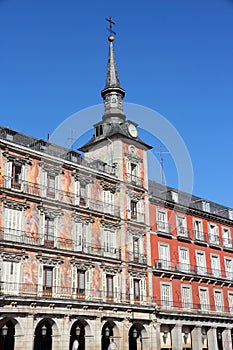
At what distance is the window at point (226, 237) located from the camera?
55062mm

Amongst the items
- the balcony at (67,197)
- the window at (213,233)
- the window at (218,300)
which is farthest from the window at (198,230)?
the balcony at (67,197)

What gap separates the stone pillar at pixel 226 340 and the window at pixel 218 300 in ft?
7.60

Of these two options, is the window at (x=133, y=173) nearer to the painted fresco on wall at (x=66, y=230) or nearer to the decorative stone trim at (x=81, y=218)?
the decorative stone trim at (x=81, y=218)

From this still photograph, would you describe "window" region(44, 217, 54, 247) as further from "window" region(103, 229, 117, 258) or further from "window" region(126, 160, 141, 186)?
"window" region(126, 160, 141, 186)

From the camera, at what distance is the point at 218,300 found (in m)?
50.6

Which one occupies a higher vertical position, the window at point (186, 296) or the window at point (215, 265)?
the window at point (215, 265)

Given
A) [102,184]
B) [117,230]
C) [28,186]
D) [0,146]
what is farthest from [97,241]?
[0,146]

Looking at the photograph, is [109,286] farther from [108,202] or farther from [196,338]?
[196,338]

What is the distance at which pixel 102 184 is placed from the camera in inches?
1671

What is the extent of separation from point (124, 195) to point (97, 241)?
562 centimetres

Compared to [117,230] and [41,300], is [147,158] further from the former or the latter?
[41,300]


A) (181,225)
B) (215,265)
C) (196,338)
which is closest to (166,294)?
(196,338)

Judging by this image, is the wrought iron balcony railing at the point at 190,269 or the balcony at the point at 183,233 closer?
the wrought iron balcony railing at the point at 190,269

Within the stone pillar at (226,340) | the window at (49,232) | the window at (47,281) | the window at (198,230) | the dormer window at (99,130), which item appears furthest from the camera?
the window at (198,230)
